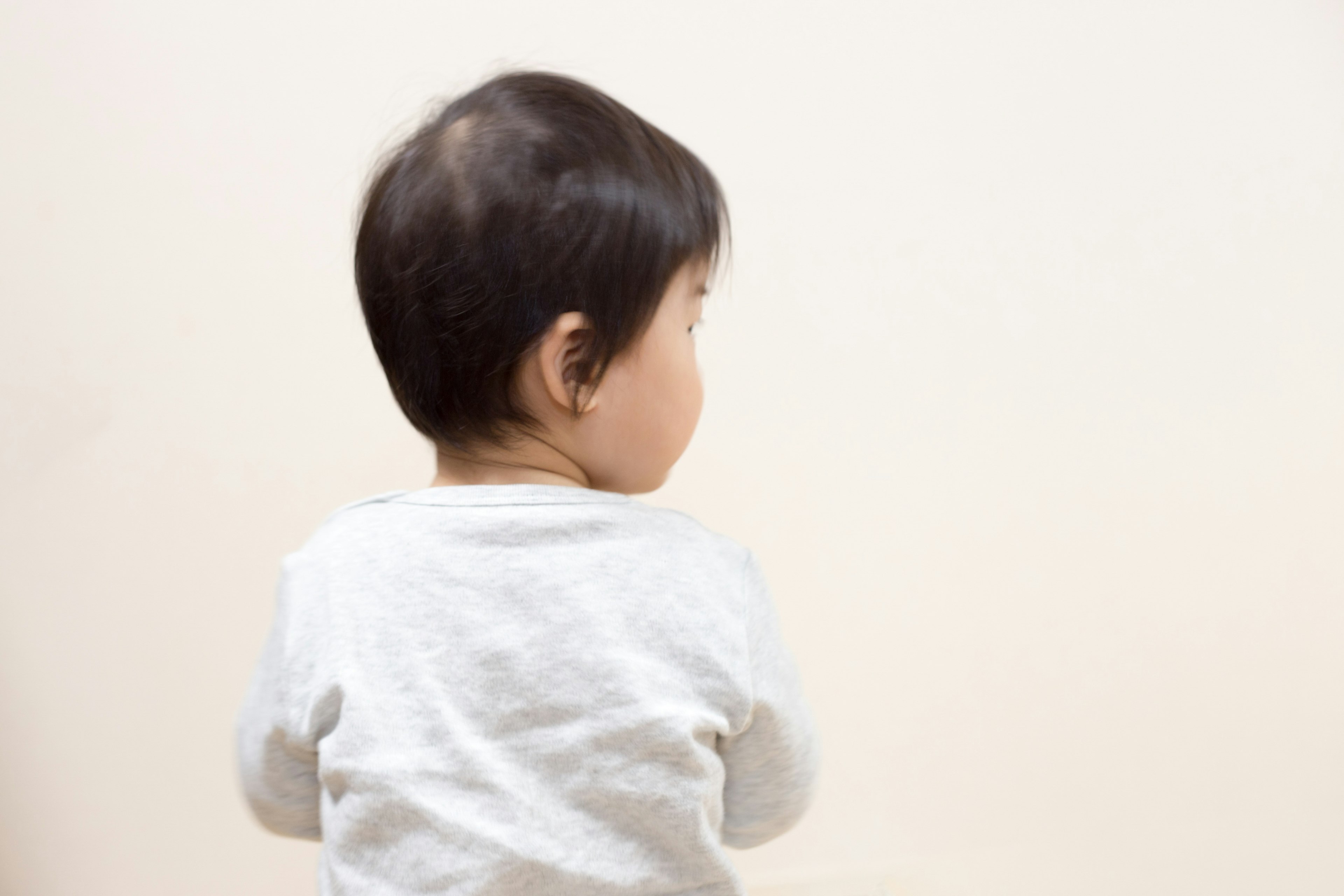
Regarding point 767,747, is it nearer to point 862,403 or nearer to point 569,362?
point 569,362

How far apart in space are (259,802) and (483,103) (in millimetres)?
396

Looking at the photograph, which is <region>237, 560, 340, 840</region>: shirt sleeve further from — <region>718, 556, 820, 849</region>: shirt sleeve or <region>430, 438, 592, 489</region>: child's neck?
<region>718, 556, 820, 849</region>: shirt sleeve

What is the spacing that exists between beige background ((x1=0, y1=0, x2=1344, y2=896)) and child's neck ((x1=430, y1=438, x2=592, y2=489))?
53 centimetres

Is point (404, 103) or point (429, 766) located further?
point (404, 103)

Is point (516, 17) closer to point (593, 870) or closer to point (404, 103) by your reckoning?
point (404, 103)

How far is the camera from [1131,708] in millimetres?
1186

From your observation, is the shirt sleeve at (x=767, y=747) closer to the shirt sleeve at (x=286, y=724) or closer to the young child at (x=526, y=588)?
the young child at (x=526, y=588)

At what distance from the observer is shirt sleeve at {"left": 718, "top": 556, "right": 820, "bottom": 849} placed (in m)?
0.53

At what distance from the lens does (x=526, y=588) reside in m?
0.49

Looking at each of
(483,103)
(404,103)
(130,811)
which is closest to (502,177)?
(483,103)

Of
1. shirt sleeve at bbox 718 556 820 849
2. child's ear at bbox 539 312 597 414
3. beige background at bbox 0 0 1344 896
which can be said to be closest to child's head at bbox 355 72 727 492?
child's ear at bbox 539 312 597 414

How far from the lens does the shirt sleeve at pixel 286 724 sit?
1.65 ft

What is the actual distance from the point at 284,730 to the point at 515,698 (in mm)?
125

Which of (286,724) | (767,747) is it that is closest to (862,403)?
(767,747)
